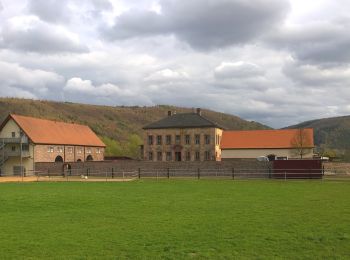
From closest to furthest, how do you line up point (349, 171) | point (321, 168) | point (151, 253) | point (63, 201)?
point (151, 253) → point (63, 201) → point (321, 168) → point (349, 171)

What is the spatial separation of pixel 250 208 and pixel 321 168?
2874 centimetres

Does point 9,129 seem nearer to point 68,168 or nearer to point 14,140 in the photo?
point 14,140

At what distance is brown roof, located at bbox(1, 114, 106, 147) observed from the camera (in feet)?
214

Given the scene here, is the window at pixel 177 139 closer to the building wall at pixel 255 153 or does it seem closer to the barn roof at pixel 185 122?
the barn roof at pixel 185 122

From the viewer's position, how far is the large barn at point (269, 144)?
6931cm

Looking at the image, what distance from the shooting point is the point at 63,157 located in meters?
70.6

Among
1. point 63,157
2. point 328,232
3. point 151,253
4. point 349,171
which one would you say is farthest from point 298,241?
point 63,157

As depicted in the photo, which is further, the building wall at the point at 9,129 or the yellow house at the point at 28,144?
the building wall at the point at 9,129

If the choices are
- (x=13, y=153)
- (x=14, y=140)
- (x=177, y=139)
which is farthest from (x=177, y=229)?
(x=177, y=139)

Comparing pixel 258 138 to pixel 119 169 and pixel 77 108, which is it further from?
pixel 77 108

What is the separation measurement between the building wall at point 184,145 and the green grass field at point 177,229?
49.7m

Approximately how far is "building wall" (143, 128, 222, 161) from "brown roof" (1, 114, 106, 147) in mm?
10771

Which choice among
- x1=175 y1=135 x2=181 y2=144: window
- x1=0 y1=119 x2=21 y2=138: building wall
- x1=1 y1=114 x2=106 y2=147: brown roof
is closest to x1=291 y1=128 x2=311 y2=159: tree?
x1=175 y1=135 x2=181 y2=144: window

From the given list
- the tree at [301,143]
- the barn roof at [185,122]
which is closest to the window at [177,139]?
the barn roof at [185,122]
